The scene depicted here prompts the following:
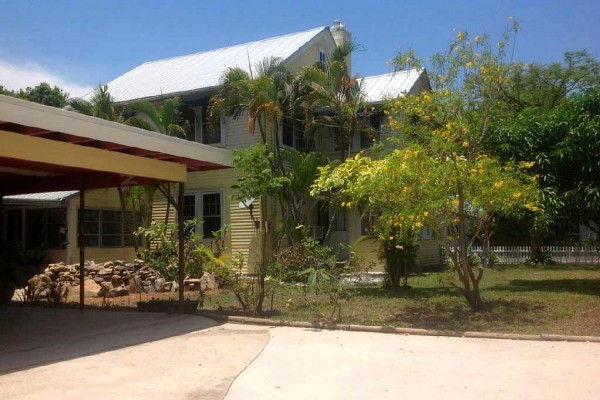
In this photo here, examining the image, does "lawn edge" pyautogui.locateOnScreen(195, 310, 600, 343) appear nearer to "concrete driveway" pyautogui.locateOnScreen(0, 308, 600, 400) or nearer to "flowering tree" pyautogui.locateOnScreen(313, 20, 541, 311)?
"concrete driveway" pyautogui.locateOnScreen(0, 308, 600, 400)

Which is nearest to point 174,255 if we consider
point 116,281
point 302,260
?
point 116,281

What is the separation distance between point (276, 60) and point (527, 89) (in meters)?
16.2

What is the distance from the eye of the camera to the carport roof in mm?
8406

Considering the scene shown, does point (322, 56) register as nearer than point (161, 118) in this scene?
No

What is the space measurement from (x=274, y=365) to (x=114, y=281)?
985cm

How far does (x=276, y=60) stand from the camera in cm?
1859

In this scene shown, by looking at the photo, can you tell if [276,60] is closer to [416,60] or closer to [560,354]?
[416,60]

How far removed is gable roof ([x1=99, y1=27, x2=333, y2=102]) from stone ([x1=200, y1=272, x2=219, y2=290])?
6.56m

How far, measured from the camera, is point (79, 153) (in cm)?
950

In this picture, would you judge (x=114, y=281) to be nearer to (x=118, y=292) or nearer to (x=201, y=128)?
(x=118, y=292)

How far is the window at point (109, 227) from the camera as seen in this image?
21.8 metres

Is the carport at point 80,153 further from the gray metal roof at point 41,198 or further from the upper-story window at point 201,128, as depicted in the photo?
the upper-story window at point 201,128

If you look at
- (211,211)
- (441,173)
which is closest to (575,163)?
(441,173)

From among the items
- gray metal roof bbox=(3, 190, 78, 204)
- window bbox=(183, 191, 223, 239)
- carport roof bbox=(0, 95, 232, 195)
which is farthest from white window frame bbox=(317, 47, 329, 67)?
carport roof bbox=(0, 95, 232, 195)
